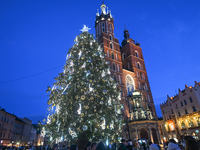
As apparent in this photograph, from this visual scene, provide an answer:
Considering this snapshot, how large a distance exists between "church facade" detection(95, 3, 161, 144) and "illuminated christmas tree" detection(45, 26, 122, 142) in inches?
676

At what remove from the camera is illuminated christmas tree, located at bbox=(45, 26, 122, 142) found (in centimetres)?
999

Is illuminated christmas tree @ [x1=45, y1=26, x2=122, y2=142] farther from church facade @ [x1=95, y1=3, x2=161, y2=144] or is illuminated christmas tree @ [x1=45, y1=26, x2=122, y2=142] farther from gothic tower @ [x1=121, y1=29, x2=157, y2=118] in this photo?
gothic tower @ [x1=121, y1=29, x2=157, y2=118]

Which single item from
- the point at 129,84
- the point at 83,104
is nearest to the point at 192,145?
the point at 83,104

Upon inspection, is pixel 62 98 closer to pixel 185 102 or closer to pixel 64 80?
pixel 64 80

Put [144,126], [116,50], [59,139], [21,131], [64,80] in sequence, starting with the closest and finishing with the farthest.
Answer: [59,139], [64,80], [144,126], [116,50], [21,131]

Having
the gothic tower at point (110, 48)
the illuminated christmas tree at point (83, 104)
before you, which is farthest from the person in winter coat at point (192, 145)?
the gothic tower at point (110, 48)

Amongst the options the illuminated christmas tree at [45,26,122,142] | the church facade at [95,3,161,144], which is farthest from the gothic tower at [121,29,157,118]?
the illuminated christmas tree at [45,26,122,142]

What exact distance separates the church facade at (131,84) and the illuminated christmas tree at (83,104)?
1717 cm

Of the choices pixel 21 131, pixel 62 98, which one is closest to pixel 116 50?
pixel 62 98

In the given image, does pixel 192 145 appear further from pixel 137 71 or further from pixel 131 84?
pixel 137 71

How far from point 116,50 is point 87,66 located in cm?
2812

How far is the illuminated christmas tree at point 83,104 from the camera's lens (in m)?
9.99

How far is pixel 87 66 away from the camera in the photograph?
41.0 ft

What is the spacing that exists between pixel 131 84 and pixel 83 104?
96.0 ft
